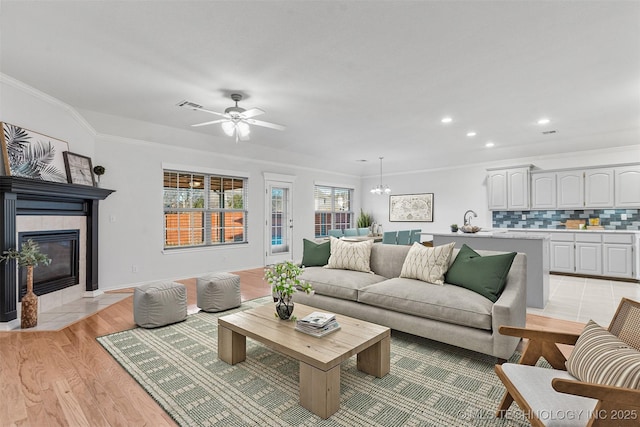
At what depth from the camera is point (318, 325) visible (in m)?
2.24

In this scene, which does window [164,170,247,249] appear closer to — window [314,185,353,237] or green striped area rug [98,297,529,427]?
window [314,185,353,237]

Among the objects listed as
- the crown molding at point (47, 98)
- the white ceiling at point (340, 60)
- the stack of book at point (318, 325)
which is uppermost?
the white ceiling at point (340, 60)

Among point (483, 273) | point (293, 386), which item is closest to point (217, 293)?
point (293, 386)

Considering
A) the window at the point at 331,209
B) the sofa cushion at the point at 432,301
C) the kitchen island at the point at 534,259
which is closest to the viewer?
the sofa cushion at the point at 432,301

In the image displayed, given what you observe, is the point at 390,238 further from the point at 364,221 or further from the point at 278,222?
the point at 364,221

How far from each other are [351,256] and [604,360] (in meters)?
2.62

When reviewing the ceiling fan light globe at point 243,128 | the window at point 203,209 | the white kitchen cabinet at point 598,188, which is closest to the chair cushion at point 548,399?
the ceiling fan light globe at point 243,128

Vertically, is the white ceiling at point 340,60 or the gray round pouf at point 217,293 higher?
the white ceiling at point 340,60

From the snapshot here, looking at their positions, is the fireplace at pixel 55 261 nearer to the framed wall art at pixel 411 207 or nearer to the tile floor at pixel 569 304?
the tile floor at pixel 569 304

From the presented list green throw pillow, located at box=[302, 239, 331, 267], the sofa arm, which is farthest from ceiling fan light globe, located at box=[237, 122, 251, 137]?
the sofa arm

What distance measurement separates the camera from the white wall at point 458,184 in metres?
6.27

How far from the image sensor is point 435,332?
2697 millimetres

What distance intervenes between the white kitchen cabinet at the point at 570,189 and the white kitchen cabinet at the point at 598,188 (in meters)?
0.08

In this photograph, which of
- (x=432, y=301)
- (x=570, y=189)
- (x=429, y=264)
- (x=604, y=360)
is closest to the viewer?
(x=604, y=360)
